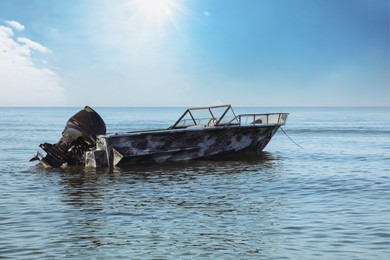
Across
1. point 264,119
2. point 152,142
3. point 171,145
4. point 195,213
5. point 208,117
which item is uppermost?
point 208,117

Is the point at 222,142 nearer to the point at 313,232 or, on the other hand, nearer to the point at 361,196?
the point at 361,196

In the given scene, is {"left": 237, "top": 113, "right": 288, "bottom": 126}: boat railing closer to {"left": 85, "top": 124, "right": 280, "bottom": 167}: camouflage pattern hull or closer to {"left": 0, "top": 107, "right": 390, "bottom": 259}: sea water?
{"left": 85, "top": 124, "right": 280, "bottom": 167}: camouflage pattern hull

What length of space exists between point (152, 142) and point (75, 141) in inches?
113

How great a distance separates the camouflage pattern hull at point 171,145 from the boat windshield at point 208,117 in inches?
17.7

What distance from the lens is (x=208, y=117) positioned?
65.0ft

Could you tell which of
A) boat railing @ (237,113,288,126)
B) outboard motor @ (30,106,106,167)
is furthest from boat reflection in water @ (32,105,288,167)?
boat railing @ (237,113,288,126)

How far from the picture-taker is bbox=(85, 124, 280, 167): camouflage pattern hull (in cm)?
1686

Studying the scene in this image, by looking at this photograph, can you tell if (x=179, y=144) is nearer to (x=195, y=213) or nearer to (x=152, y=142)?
(x=152, y=142)

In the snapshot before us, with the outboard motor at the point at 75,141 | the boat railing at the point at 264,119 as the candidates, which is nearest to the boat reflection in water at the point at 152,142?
the outboard motor at the point at 75,141

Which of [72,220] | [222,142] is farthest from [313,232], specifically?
[222,142]

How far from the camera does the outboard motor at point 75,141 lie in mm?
16750

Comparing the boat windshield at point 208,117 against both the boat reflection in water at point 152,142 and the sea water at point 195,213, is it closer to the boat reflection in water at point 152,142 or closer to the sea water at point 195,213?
the boat reflection in water at point 152,142

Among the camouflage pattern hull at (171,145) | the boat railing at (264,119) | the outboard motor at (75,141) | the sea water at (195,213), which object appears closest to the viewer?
the sea water at (195,213)

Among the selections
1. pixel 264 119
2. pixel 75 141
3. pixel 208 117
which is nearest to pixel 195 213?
pixel 75 141
